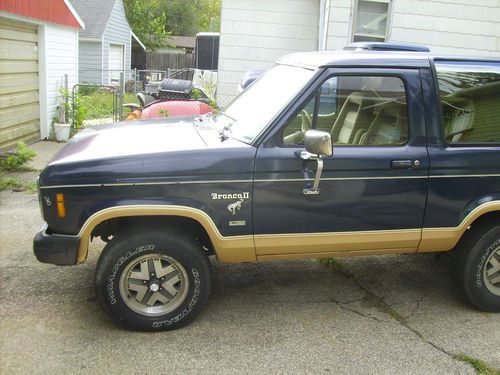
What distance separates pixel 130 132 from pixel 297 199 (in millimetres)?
1503

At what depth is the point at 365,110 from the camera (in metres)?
4.01

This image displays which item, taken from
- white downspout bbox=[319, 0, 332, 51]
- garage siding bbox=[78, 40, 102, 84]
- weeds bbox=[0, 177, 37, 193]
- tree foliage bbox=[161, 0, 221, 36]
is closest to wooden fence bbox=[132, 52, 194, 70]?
garage siding bbox=[78, 40, 102, 84]

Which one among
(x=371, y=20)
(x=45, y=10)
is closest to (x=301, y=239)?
(x=371, y=20)

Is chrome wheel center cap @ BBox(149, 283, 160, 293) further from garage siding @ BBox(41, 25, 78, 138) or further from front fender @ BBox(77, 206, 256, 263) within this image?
garage siding @ BBox(41, 25, 78, 138)

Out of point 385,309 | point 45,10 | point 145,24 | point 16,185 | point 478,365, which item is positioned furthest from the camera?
point 145,24

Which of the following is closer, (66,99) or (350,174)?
(350,174)

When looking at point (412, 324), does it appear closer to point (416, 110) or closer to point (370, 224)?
point (370, 224)

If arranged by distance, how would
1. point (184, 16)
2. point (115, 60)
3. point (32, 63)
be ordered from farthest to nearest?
point (184, 16) < point (115, 60) < point (32, 63)

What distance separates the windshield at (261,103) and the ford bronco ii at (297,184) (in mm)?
19

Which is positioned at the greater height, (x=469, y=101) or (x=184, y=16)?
(x=184, y=16)

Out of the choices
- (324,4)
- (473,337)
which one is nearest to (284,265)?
(473,337)

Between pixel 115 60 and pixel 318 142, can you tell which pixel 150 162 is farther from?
pixel 115 60

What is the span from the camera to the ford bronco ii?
3.60 meters

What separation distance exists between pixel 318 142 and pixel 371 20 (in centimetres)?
835
